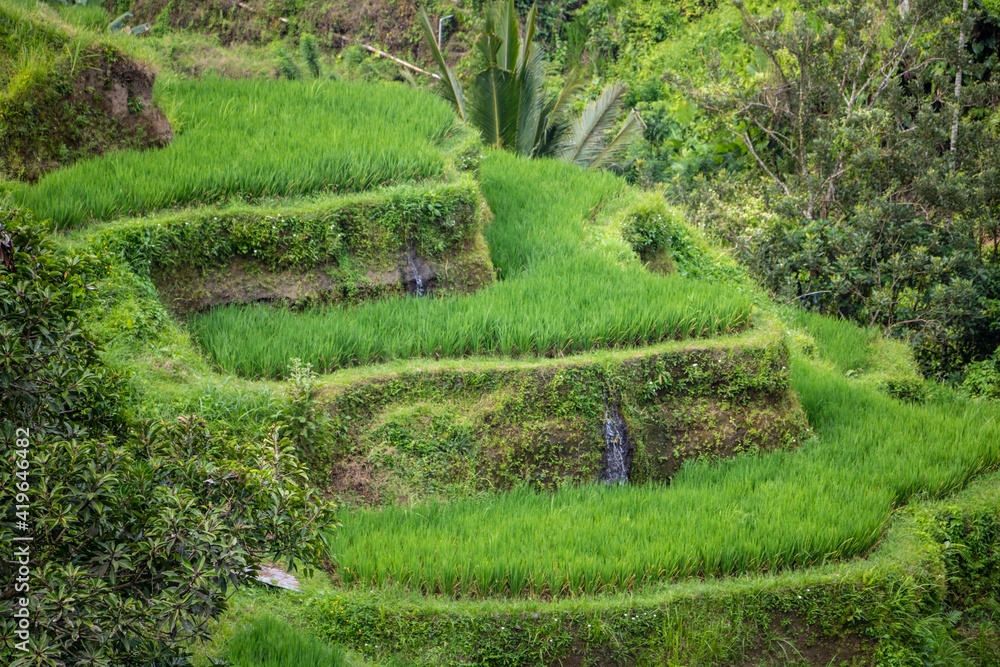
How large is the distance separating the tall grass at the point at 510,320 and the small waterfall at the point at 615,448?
58 centimetres

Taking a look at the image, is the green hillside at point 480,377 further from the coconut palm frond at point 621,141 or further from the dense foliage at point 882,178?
the coconut palm frond at point 621,141

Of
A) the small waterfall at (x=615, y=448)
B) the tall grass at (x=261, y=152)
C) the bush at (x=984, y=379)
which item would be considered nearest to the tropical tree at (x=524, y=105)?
the tall grass at (x=261, y=152)

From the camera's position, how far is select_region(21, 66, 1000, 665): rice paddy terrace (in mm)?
4855

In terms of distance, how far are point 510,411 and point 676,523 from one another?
4.53 ft

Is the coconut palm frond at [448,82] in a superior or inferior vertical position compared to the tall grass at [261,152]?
superior

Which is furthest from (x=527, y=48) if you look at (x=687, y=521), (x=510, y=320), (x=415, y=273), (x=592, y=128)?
(x=687, y=521)

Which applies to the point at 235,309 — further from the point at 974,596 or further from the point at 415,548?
the point at 974,596

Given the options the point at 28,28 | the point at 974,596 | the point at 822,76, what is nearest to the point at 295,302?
the point at 28,28

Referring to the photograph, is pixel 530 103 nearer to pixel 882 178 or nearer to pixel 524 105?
pixel 524 105

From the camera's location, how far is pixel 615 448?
6.27m

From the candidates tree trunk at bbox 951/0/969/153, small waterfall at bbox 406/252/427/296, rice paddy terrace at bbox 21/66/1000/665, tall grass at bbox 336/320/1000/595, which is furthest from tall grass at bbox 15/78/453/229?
tree trunk at bbox 951/0/969/153

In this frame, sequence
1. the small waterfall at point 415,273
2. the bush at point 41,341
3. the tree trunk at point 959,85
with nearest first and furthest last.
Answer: the bush at point 41,341 → the small waterfall at point 415,273 → the tree trunk at point 959,85

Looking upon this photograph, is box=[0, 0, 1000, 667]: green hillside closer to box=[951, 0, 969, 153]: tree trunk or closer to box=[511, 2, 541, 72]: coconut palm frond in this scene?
box=[951, 0, 969, 153]: tree trunk

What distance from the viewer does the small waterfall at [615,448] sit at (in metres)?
6.23
